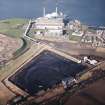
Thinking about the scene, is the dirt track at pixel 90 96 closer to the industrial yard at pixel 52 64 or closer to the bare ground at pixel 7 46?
the industrial yard at pixel 52 64

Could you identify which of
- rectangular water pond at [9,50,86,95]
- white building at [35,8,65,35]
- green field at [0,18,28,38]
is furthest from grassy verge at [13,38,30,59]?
white building at [35,8,65,35]

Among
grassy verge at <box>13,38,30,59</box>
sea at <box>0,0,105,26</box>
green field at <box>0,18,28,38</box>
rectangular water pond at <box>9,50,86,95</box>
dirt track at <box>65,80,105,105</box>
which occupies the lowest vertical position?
dirt track at <box>65,80,105,105</box>

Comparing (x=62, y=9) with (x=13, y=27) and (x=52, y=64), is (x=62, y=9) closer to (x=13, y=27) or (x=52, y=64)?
(x=13, y=27)

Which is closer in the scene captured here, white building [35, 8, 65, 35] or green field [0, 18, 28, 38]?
green field [0, 18, 28, 38]

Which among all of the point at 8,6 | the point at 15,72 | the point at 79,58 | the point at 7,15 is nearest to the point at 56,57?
the point at 79,58

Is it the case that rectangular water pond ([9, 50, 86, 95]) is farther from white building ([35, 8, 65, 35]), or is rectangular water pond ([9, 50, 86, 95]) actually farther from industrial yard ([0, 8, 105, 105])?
white building ([35, 8, 65, 35])

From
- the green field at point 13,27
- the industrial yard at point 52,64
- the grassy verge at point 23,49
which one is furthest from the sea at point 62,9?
the grassy verge at point 23,49

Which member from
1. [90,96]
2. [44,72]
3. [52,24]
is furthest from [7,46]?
[90,96]
